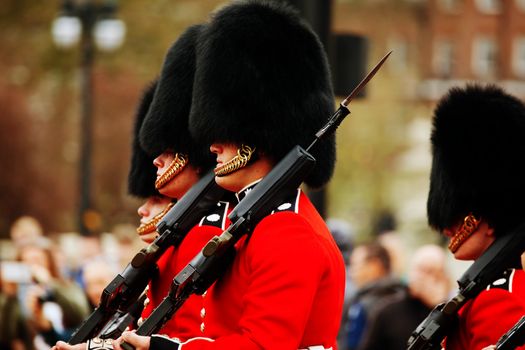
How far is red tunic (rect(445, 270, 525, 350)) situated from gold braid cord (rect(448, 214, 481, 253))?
0.24 meters

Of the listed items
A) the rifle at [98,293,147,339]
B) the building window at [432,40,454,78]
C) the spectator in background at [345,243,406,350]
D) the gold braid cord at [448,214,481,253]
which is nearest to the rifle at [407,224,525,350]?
the gold braid cord at [448,214,481,253]

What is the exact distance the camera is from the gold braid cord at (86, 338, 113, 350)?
476 centimetres

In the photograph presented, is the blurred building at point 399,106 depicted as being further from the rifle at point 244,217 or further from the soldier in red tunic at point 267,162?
the rifle at point 244,217

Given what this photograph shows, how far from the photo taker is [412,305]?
8398mm

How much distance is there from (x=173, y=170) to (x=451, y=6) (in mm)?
43796

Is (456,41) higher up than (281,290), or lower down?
lower down

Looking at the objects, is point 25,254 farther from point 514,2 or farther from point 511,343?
point 514,2

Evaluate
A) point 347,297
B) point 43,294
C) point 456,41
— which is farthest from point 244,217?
point 456,41

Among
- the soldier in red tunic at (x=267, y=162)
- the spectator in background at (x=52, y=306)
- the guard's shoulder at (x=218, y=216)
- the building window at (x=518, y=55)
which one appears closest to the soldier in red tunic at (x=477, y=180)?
the soldier in red tunic at (x=267, y=162)

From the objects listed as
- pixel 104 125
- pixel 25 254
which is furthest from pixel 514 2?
pixel 25 254

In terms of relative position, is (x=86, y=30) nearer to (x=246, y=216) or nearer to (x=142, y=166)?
(x=142, y=166)

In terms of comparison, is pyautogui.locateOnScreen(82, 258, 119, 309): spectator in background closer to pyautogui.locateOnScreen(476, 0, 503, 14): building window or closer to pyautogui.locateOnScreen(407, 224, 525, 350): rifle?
pyautogui.locateOnScreen(407, 224, 525, 350): rifle

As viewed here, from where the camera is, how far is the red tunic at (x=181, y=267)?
475cm

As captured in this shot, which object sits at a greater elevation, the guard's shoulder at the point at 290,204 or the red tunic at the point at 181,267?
the guard's shoulder at the point at 290,204
